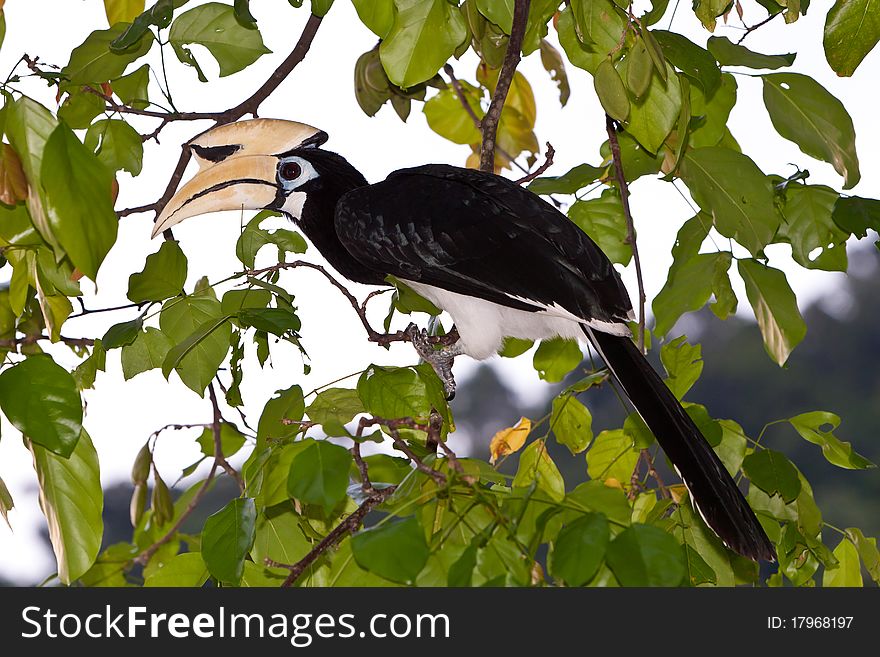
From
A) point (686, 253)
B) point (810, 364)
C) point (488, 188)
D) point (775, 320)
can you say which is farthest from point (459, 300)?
point (810, 364)

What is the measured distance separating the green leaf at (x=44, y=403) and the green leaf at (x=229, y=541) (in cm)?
15

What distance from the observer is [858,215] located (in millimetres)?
1075

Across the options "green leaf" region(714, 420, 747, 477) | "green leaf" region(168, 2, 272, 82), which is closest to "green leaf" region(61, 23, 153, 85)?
"green leaf" region(168, 2, 272, 82)

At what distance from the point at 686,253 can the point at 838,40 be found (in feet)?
1.06

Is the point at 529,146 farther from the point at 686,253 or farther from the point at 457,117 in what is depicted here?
the point at 686,253

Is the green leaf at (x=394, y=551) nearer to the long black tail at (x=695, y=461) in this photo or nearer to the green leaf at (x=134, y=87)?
the long black tail at (x=695, y=461)

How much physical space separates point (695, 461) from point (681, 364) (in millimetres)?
197

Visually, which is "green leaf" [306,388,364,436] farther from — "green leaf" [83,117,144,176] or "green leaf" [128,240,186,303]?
"green leaf" [83,117,144,176]

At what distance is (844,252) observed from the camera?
3.89ft

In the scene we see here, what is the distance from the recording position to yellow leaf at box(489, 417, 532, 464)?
4.63ft

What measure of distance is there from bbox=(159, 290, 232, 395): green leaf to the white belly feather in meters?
0.35

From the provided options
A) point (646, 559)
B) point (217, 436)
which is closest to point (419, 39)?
point (646, 559)

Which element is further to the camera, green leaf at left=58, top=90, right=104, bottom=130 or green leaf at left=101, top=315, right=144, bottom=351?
green leaf at left=58, top=90, right=104, bottom=130

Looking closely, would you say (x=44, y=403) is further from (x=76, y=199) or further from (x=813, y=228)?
(x=813, y=228)
